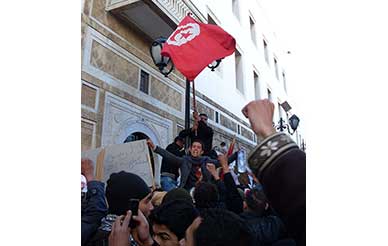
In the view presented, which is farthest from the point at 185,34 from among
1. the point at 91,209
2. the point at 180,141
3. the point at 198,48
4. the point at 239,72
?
the point at 239,72

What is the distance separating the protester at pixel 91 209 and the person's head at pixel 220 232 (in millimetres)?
384

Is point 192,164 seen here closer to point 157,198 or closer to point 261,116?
point 157,198

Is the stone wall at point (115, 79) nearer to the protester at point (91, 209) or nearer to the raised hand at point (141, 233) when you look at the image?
the protester at point (91, 209)

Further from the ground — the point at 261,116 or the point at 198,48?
the point at 198,48

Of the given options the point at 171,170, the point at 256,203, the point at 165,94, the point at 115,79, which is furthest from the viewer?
the point at 165,94

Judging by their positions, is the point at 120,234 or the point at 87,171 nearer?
the point at 120,234

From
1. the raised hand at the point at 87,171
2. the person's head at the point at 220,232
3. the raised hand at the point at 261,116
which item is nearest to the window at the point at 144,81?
the raised hand at the point at 87,171

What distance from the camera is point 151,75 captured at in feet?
15.1

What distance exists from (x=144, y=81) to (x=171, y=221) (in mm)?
3563

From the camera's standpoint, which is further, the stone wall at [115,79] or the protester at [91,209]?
the stone wall at [115,79]

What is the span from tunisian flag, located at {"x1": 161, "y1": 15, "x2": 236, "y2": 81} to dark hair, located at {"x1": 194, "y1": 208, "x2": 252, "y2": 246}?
194cm

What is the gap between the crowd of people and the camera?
1.89ft

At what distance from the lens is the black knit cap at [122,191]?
1.34 metres

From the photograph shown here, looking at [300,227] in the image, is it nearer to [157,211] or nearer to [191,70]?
[157,211]
